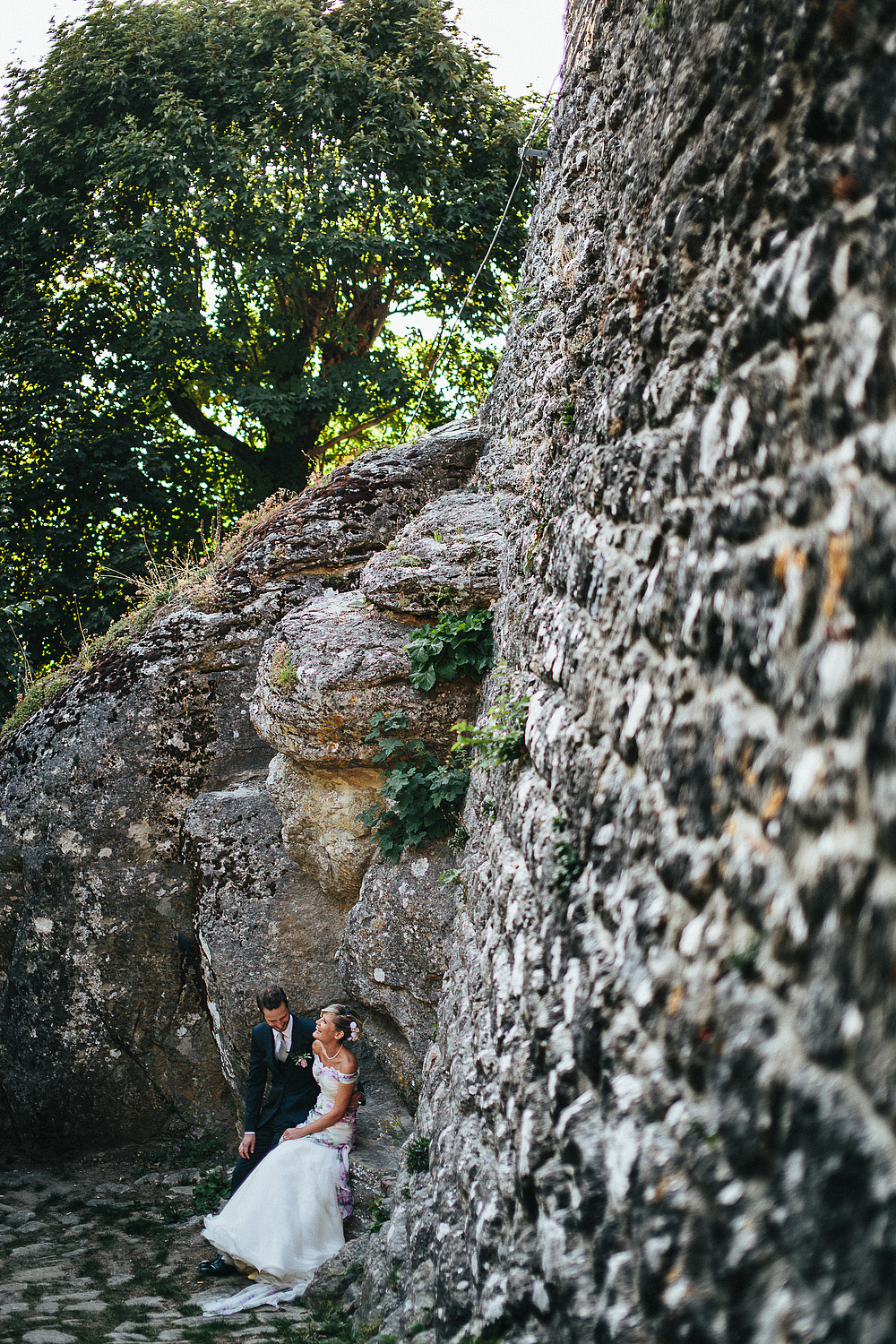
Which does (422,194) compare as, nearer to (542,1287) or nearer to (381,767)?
(381,767)

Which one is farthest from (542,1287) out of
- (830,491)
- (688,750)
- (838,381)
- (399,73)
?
(399,73)

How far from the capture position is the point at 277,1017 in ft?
18.4

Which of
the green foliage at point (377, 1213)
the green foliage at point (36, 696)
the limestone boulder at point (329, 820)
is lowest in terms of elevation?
the green foliage at point (377, 1213)

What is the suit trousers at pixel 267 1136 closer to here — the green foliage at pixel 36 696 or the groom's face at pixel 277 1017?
the groom's face at pixel 277 1017

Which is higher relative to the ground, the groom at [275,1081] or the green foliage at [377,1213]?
the groom at [275,1081]

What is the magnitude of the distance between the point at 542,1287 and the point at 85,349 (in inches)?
538

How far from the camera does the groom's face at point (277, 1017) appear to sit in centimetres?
560

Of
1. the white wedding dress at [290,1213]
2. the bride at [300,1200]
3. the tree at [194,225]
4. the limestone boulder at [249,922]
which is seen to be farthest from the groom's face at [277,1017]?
the tree at [194,225]

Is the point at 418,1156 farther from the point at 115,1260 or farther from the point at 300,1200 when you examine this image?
the point at 115,1260

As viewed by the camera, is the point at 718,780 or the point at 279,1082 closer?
Answer: the point at 718,780

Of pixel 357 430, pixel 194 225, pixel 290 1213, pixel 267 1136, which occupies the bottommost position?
pixel 290 1213

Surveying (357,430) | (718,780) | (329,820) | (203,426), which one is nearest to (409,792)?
(329,820)

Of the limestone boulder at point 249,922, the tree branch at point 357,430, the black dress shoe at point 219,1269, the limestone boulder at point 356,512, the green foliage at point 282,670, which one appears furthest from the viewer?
the tree branch at point 357,430

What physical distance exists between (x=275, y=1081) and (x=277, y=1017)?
409 mm
